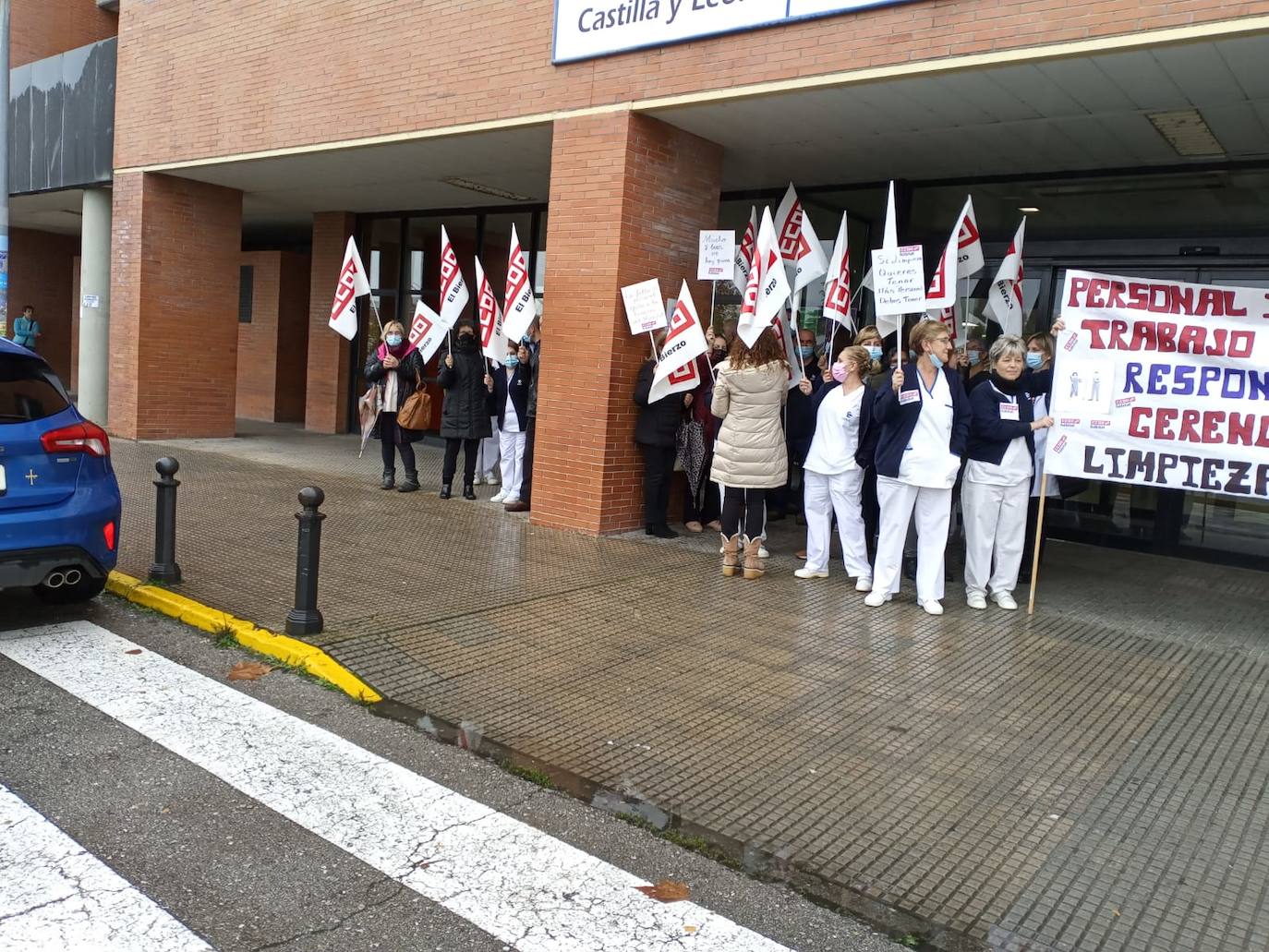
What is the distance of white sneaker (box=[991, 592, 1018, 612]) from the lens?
24.6 ft

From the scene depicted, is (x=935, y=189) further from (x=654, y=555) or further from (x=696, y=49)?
(x=654, y=555)

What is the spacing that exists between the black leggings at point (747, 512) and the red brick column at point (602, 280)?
1704 mm

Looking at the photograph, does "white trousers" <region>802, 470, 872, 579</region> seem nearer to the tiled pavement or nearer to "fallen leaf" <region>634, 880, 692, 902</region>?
the tiled pavement

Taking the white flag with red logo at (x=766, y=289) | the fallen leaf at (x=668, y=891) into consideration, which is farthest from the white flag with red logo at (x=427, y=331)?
the fallen leaf at (x=668, y=891)

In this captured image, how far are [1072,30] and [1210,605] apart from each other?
177 inches

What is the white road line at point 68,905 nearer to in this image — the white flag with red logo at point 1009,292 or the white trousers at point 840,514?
the white trousers at point 840,514

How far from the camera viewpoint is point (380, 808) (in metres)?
3.97

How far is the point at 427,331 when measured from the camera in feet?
35.0

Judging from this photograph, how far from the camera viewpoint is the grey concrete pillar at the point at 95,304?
15523 mm

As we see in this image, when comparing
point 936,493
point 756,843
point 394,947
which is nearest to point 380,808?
point 394,947

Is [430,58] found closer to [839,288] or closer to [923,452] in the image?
[839,288]

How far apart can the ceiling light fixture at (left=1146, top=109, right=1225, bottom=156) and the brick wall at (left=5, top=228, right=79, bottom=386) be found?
80.2 feet

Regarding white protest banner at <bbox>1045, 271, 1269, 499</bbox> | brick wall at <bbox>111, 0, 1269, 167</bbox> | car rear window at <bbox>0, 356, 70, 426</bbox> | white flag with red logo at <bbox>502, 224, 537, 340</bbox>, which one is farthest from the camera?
white flag with red logo at <bbox>502, 224, 537, 340</bbox>

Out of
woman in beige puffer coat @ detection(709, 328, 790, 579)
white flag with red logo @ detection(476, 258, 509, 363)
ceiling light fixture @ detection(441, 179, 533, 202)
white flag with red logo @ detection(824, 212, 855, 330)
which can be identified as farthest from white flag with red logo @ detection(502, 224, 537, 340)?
ceiling light fixture @ detection(441, 179, 533, 202)
